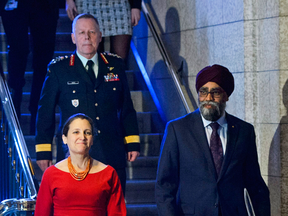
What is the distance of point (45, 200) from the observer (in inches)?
111

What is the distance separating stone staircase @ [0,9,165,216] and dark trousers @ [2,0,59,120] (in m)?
0.50

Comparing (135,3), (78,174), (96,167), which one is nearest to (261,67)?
(135,3)

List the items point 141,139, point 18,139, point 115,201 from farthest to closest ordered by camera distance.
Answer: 1. point 141,139
2. point 18,139
3. point 115,201

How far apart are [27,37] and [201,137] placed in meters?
2.51

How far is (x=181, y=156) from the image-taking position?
2.81 metres

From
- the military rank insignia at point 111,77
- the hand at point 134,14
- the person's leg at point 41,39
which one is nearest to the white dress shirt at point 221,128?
the military rank insignia at point 111,77

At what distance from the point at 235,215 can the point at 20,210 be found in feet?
4.34

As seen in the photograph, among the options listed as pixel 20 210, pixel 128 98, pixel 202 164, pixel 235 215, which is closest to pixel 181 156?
A: pixel 202 164

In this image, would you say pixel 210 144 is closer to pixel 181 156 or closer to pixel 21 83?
pixel 181 156

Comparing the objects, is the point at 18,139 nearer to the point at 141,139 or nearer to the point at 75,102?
the point at 75,102

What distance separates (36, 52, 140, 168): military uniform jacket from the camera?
3.40 meters

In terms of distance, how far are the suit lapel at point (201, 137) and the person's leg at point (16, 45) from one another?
2.39 meters

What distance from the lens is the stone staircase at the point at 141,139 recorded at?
477 centimetres

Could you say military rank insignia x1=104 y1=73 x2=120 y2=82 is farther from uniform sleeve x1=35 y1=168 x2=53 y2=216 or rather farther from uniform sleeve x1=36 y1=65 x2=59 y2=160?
uniform sleeve x1=35 y1=168 x2=53 y2=216
